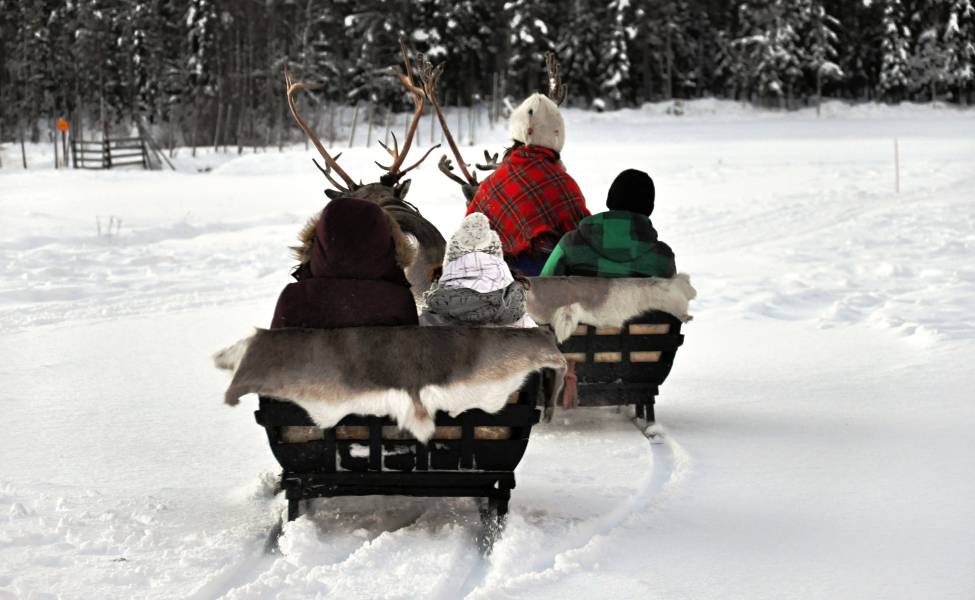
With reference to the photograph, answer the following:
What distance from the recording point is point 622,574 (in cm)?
380

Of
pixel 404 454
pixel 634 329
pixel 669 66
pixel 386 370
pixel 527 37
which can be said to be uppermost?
pixel 527 37

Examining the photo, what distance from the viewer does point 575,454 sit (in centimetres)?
537

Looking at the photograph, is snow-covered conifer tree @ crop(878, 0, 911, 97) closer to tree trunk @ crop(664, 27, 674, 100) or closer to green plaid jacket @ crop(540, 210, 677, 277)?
tree trunk @ crop(664, 27, 674, 100)

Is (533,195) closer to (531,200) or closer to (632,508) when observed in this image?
(531,200)

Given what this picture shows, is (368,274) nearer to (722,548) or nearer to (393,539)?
(393,539)

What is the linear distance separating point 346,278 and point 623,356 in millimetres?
1933

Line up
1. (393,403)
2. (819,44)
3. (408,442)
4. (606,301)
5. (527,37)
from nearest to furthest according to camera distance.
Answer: (393,403), (408,442), (606,301), (527,37), (819,44)

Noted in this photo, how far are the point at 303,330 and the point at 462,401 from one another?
23.6 inches

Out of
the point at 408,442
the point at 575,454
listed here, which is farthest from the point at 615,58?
the point at 408,442

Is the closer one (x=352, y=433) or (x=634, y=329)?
(x=352, y=433)

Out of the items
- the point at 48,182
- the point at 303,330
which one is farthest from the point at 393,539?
the point at 48,182

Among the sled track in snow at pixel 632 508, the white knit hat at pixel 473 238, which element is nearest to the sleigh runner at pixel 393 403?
the sled track in snow at pixel 632 508

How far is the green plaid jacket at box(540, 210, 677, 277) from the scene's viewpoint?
5.72 m

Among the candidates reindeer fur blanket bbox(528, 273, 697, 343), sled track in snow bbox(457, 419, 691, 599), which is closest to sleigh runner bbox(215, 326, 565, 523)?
sled track in snow bbox(457, 419, 691, 599)
